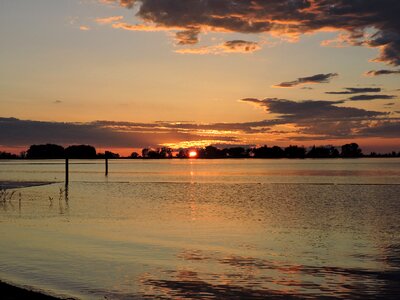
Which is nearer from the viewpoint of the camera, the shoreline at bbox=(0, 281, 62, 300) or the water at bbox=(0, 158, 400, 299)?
the shoreline at bbox=(0, 281, 62, 300)

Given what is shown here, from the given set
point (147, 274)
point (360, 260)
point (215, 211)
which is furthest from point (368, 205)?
point (147, 274)

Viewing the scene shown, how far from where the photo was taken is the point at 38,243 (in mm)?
27281

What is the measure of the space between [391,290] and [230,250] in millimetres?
9841

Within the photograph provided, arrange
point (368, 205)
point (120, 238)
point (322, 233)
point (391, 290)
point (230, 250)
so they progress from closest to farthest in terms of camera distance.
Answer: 1. point (391, 290)
2. point (230, 250)
3. point (120, 238)
4. point (322, 233)
5. point (368, 205)

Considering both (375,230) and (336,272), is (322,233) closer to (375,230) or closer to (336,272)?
(375,230)

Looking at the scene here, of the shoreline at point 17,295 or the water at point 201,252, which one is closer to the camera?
the shoreline at point 17,295

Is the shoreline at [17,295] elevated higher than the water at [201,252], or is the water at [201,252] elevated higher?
the shoreline at [17,295]

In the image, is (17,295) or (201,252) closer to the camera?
(17,295)

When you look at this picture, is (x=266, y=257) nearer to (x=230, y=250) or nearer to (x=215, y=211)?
(x=230, y=250)

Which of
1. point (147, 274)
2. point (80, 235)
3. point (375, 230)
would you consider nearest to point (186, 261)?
point (147, 274)

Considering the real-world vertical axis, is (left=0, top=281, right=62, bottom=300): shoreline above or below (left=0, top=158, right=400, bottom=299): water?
above

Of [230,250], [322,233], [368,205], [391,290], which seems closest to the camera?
[391,290]

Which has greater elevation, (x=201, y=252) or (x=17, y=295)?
(x=17, y=295)

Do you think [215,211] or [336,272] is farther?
Answer: [215,211]
